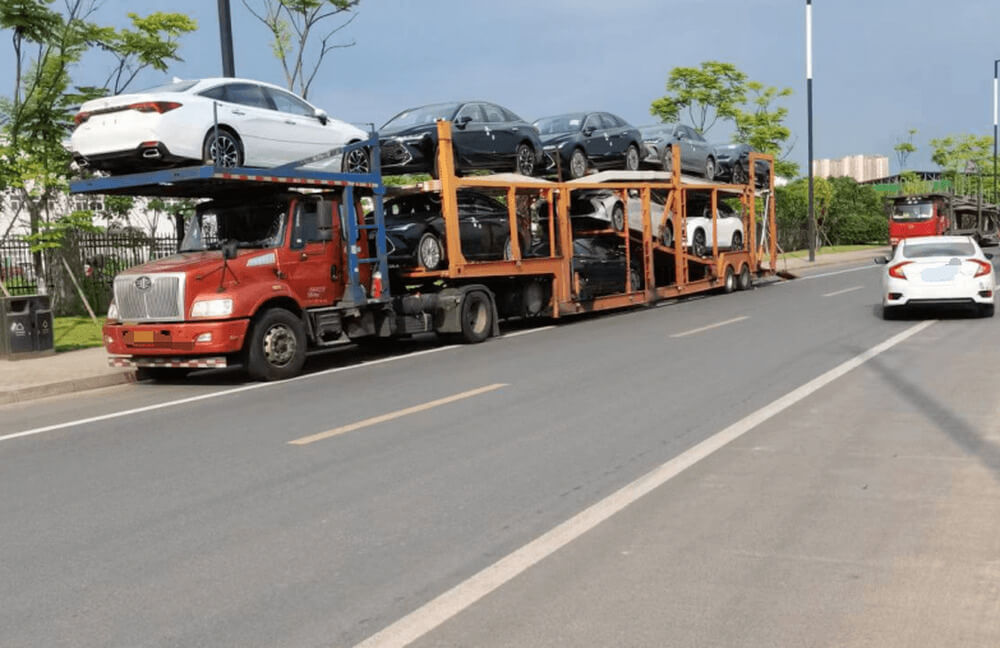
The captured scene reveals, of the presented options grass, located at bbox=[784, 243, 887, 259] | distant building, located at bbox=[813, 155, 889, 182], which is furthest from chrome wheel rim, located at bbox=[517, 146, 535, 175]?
distant building, located at bbox=[813, 155, 889, 182]

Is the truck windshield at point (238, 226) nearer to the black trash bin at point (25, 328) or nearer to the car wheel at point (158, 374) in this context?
the car wheel at point (158, 374)

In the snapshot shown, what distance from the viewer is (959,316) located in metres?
16.2

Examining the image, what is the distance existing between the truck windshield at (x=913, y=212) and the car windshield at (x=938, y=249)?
27.1m

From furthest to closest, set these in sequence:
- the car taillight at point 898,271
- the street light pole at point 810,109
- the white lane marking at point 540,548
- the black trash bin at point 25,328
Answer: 1. the street light pole at point 810,109
2. the car taillight at point 898,271
3. the black trash bin at point 25,328
4. the white lane marking at point 540,548

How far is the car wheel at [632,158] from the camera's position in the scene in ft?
65.8

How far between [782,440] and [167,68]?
17079 mm

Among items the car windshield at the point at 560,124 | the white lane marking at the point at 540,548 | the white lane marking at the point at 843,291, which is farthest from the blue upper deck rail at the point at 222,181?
the white lane marking at the point at 843,291

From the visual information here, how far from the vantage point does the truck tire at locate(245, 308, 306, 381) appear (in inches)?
460

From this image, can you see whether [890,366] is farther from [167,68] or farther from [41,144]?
[167,68]

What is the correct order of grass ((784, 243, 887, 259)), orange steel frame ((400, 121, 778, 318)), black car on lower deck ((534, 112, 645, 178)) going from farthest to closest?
grass ((784, 243, 887, 259)) → black car on lower deck ((534, 112, 645, 178)) → orange steel frame ((400, 121, 778, 318))

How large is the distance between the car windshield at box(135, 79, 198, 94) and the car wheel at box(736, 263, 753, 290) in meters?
15.9

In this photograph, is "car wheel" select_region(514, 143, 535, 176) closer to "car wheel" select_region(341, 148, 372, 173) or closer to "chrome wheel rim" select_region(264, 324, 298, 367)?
"car wheel" select_region(341, 148, 372, 173)

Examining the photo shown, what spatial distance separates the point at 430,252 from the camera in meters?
15.1

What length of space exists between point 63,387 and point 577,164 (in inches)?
406
